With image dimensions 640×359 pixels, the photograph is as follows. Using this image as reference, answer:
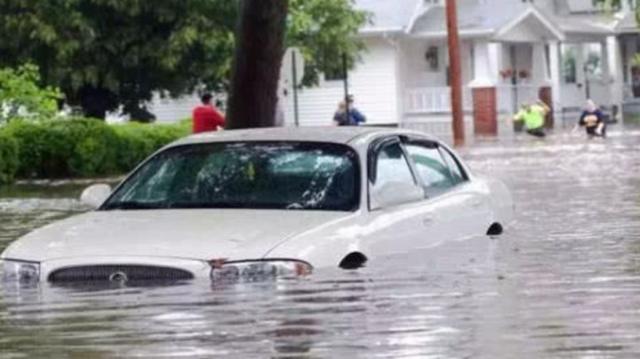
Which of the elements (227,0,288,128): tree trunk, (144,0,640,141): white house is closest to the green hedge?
(227,0,288,128): tree trunk

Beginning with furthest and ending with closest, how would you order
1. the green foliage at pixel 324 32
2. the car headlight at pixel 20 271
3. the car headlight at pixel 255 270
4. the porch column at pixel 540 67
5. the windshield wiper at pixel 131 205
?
the porch column at pixel 540 67 → the green foliage at pixel 324 32 → the windshield wiper at pixel 131 205 → the car headlight at pixel 20 271 → the car headlight at pixel 255 270

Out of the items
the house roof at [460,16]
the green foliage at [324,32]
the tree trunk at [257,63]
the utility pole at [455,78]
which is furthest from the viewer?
the house roof at [460,16]

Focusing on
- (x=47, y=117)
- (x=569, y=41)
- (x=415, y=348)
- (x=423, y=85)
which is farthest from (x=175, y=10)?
(x=415, y=348)

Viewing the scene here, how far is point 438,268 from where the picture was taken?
11648 millimetres

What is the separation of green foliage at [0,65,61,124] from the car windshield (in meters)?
22.4

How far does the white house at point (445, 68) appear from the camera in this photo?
58.8 m

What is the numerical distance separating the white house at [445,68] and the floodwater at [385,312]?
43.6m

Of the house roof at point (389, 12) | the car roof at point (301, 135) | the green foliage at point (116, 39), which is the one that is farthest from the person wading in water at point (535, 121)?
the car roof at point (301, 135)

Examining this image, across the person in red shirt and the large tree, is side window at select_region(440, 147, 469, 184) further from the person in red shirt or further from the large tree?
the large tree

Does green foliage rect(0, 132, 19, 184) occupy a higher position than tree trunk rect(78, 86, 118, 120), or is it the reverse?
tree trunk rect(78, 86, 118, 120)

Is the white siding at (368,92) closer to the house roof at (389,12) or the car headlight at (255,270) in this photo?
the house roof at (389,12)

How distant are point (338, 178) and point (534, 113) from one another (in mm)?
39344

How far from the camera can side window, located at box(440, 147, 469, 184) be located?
13.5 m

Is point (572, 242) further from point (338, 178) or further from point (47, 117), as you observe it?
point (47, 117)
